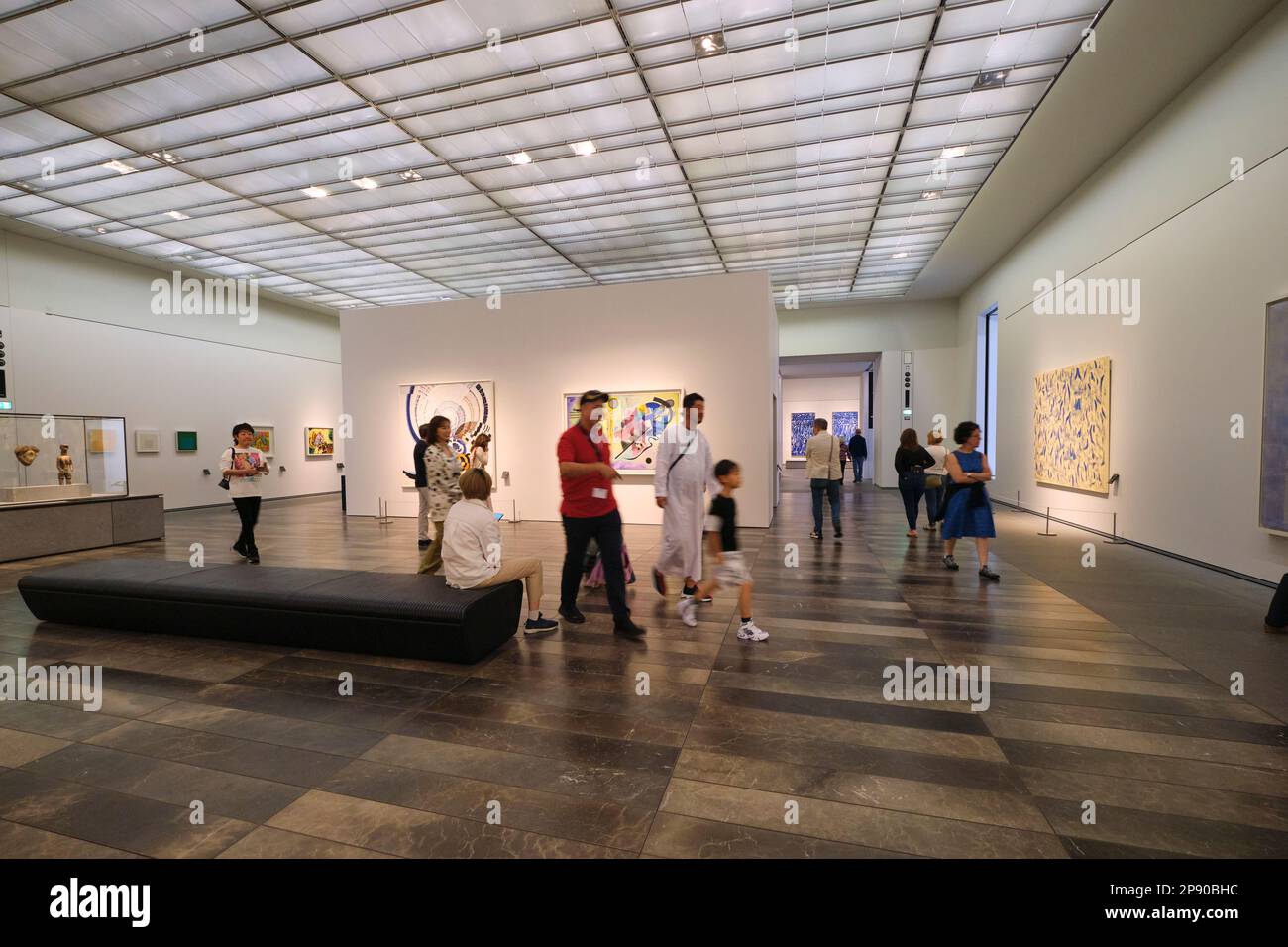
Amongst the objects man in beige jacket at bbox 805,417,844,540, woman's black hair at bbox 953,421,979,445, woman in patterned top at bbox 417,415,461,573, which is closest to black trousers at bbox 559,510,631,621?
woman in patterned top at bbox 417,415,461,573

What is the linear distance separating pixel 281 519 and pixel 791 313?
1597cm

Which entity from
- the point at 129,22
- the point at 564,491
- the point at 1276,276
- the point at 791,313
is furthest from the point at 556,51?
the point at 791,313

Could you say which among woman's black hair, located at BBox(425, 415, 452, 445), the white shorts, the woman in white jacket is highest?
woman's black hair, located at BBox(425, 415, 452, 445)

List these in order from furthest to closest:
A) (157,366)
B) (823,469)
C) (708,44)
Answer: (157,366) < (823,469) < (708,44)

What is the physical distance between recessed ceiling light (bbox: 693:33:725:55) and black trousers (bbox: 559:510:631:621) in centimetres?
590

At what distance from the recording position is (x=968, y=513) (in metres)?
6.03

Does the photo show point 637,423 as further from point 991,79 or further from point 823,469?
point 991,79

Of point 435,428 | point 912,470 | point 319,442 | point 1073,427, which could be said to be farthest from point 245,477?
point 1073,427

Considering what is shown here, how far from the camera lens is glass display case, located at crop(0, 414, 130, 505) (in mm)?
8539

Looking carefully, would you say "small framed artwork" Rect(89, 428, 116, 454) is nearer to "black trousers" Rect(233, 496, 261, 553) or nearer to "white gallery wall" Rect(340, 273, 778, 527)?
"white gallery wall" Rect(340, 273, 778, 527)

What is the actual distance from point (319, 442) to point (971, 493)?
61.6 ft

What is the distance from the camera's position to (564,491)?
440cm

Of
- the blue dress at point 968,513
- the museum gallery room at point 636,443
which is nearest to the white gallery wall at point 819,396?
the museum gallery room at point 636,443

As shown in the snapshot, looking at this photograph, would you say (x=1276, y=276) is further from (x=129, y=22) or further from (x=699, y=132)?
(x=129, y=22)
